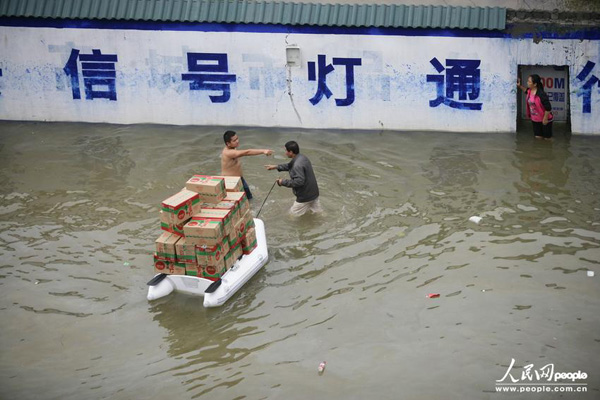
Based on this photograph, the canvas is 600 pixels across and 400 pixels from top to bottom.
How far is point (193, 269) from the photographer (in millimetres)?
9414

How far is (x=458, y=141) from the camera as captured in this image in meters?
14.6

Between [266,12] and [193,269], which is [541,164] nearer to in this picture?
[266,12]

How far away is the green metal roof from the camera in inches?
565

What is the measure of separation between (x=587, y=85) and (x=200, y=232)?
902 cm

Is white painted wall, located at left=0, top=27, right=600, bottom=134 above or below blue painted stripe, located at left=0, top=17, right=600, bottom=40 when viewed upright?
below

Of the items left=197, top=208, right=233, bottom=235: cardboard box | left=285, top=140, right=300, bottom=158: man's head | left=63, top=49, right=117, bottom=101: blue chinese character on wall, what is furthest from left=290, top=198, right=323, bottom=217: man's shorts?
left=63, top=49, right=117, bottom=101: blue chinese character on wall

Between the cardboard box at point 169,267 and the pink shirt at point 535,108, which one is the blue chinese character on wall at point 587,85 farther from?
the cardboard box at point 169,267

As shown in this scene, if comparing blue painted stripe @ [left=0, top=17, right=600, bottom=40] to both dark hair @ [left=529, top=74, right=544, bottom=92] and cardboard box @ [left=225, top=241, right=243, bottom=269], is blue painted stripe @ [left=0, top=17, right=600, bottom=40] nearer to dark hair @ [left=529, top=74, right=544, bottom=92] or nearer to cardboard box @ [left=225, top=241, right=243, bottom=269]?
dark hair @ [left=529, top=74, right=544, bottom=92]

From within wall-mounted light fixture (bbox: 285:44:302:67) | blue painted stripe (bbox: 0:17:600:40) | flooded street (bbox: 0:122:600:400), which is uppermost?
blue painted stripe (bbox: 0:17:600:40)

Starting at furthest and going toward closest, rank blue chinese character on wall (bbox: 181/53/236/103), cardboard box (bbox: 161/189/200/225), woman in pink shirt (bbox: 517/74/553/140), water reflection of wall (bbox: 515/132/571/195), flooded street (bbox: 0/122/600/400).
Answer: blue chinese character on wall (bbox: 181/53/236/103) < woman in pink shirt (bbox: 517/74/553/140) < water reflection of wall (bbox: 515/132/571/195) < cardboard box (bbox: 161/189/200/225) < flooded street (bbox: 0/122/600/400)

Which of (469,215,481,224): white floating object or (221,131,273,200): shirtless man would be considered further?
(221,131,273,200): shirtless man

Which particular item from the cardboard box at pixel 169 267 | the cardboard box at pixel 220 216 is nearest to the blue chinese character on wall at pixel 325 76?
the cardboard box at pixel 220 216

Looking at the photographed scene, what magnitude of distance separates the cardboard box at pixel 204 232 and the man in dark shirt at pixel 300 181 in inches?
73.8

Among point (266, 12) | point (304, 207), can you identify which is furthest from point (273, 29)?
point (304, 207)
